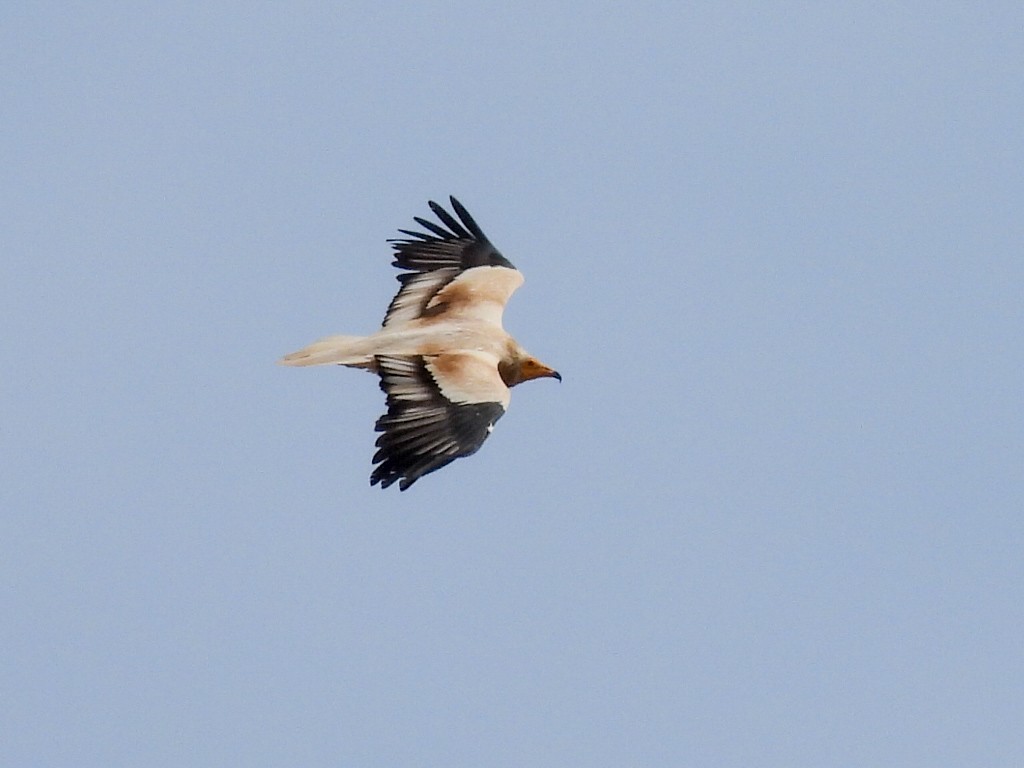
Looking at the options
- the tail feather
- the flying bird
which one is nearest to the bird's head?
the flying bird

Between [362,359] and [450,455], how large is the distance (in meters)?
1.76

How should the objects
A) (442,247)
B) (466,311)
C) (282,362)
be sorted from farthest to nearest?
(442,247), (466,311), (282,362)

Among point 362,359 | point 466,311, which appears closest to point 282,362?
point 362,359

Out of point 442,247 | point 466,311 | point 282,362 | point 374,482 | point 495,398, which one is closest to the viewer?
point 374,482

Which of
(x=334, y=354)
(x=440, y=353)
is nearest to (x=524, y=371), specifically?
(x=440, y=353)

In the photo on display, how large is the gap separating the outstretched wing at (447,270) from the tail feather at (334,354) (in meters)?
1.37

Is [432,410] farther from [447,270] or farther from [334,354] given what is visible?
[447,270]

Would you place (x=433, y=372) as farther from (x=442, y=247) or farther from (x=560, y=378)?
(x=442, y=247)

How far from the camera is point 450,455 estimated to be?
1432 centimetres

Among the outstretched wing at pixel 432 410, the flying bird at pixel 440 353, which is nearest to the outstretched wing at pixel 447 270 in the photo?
the flying bird at pixel 440 353

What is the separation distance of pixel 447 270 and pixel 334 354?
8.53ft

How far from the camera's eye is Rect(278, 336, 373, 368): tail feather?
620 inches

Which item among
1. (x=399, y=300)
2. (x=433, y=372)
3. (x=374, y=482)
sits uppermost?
(x=399, y=300)

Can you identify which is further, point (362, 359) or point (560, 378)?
point (560, 378)
